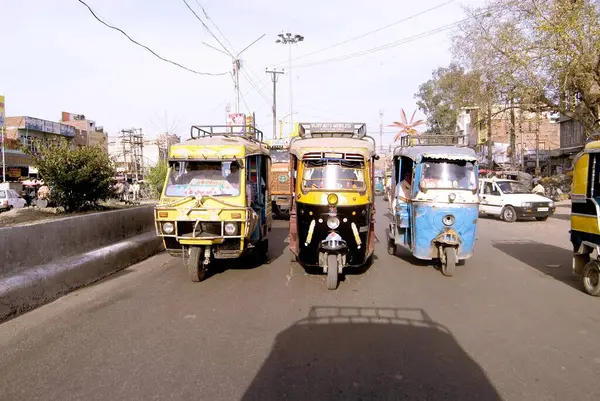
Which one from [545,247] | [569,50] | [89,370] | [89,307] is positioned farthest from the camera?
[569,50]

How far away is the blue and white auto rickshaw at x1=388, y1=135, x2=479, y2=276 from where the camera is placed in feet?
28.9

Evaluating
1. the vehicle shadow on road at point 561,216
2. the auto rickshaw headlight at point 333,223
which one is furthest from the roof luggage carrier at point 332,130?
the vehicle shadow on road at point 561,216

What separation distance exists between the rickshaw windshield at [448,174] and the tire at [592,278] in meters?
2.66

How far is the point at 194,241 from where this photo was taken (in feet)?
25.7

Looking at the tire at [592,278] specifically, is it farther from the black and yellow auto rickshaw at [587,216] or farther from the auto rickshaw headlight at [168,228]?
the auto rickshaw headlight at [168,228]

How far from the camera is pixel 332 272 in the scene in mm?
7516

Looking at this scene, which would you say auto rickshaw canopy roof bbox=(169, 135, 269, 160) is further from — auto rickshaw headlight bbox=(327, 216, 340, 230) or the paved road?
the paved road

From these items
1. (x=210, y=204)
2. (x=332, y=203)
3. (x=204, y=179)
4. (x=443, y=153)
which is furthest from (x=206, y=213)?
(x=443, y=153)

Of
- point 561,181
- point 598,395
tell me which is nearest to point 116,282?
point 598,395

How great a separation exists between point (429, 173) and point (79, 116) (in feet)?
191

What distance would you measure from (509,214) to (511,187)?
1.42 metres

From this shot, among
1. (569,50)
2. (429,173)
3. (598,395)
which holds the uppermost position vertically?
(569,50)

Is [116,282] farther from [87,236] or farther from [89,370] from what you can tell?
[89,370]

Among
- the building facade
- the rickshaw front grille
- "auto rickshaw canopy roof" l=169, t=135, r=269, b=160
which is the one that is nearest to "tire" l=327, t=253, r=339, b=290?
the rickshaw front grille
